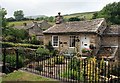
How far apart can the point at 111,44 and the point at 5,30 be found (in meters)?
21.6

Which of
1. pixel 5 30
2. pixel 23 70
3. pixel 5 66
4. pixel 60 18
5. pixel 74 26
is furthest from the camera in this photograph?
pixel 5 30

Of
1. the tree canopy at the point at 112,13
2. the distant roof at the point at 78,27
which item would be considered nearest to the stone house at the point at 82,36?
the distant roof at the point at 78,27

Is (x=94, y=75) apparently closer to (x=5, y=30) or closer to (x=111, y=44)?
(x=111, y=44)

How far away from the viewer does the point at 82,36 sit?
2989 cm

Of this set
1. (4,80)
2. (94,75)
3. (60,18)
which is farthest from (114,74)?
(60,18)

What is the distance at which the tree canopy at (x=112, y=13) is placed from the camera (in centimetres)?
Result: 6384

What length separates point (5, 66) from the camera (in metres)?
14.1

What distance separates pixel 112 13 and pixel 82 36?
39.4 metres

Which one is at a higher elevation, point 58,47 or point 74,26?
point 74,26

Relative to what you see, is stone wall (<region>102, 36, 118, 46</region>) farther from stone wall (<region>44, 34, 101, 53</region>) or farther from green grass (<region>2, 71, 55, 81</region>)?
green grass (<region>2, 71, 55, 81</region>)

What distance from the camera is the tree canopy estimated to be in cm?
6384

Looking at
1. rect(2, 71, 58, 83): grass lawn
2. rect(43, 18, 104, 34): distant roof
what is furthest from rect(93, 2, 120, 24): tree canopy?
rect(2, 71, 58, 83): grass lawn

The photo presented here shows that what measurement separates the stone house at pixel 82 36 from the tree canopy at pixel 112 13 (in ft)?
106

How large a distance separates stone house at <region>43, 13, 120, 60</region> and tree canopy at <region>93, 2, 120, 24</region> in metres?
32.3
